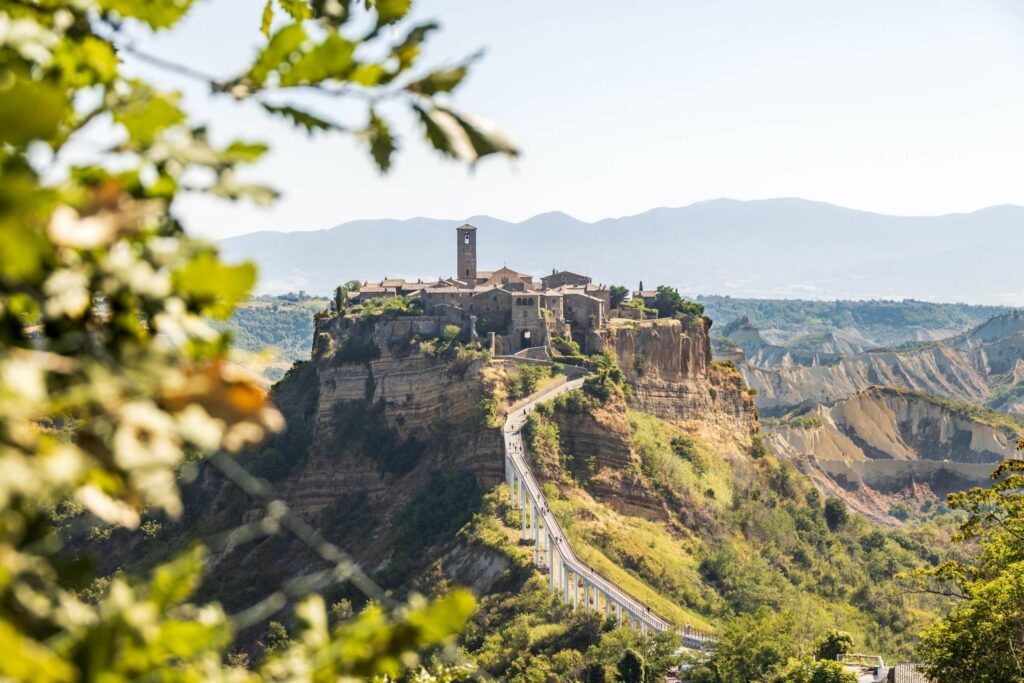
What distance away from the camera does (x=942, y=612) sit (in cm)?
6291

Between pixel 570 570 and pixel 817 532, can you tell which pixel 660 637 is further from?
pixel 817 532

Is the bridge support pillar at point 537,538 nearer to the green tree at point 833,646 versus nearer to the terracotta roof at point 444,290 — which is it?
the green tree at point 833,646

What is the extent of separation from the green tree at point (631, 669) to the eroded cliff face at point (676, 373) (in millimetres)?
25479

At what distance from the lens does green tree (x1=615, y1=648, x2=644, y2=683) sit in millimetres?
39625

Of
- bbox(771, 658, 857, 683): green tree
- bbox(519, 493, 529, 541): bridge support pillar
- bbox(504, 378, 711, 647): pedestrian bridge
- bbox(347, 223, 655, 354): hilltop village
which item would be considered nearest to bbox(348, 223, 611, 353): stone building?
bbox(347, 223, 655, 354): hilltop village

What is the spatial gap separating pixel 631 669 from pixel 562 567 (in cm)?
837

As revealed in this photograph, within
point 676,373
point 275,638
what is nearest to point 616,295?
point 676,373

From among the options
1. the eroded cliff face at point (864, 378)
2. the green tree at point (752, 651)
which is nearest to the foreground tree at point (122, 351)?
the green tree at point (752, 651)

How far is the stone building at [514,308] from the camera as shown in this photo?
63312 mm

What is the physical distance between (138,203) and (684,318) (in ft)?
236

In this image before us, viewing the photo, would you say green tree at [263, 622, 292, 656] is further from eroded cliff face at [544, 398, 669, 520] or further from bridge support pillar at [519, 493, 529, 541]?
eroded cliff face at [544, 398, 669, 520]

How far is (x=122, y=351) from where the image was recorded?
2730mm

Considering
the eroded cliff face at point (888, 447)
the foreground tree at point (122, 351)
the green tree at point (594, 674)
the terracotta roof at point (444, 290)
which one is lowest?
the eroded cliff face at point (888, 447)

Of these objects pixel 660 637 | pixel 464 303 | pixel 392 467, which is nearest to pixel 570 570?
pixel 660 637
